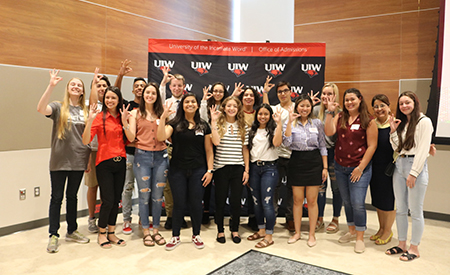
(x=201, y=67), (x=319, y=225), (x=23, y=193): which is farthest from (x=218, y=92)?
(x=23, y=193)

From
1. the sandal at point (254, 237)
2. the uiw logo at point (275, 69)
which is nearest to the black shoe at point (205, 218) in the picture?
the sandal at point (254, 237)

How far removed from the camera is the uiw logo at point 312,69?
4.78 m

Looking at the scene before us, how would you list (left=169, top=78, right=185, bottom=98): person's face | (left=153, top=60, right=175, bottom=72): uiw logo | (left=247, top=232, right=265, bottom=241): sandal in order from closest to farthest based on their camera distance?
(left=247, top=232, right=265, bottom=241): sandal < (left=169, top=78, right=185, bottom=98): person's face < (left=153, top=60, right=175, bottom=72): uiw logo

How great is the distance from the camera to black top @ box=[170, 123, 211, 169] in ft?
11.5

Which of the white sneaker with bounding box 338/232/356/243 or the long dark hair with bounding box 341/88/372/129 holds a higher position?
the long dark hair with bounding box 341/88/372/129

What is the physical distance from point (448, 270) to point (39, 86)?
188 inches

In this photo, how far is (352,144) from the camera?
138 inches

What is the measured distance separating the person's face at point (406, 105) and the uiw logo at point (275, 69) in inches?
75.7

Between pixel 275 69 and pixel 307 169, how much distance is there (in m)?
1.83

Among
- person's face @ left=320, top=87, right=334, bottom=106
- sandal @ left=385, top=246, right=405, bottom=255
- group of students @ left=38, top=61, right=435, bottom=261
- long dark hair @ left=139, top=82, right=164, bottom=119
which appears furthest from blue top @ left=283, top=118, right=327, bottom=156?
long dark hair @ left=139, top=82, right=164, bottom=119

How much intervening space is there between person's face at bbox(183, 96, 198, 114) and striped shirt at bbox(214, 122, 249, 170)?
420 millimetres

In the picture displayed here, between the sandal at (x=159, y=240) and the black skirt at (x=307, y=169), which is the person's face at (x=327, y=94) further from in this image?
the sandal at (x=159, y=240)

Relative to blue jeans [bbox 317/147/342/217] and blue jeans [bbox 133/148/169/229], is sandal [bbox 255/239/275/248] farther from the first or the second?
blue jeans [bbox 133/148/169/229]

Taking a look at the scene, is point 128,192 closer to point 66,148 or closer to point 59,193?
point 59,193
